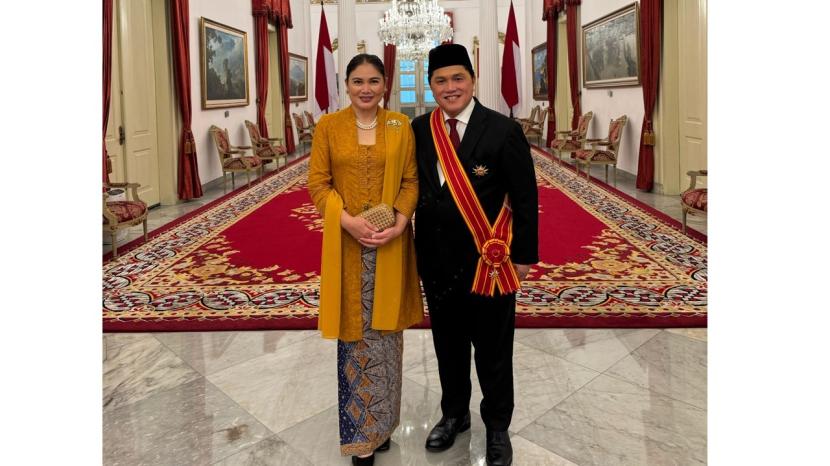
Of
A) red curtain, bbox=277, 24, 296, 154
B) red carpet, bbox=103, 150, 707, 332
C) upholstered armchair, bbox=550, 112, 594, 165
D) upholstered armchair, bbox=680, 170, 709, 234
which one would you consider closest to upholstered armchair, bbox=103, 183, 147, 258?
red carpet, bbox=103, 150, 707, 332

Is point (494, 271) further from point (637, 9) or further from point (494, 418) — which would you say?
point (637, 9)

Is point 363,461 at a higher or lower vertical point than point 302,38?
lower

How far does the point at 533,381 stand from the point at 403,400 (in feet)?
2.06

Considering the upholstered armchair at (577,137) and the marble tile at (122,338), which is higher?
the upholstered armchair at (577,137)

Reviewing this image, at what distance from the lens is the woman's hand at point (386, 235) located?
5.98 ft

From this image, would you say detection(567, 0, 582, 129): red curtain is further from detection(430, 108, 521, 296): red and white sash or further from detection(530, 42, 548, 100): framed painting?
detection(430, 108, 521, 296): red and white sash

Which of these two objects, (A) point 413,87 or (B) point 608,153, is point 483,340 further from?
(A) point 413,87

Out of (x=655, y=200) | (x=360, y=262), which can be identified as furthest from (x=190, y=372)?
(x=655, y=200)

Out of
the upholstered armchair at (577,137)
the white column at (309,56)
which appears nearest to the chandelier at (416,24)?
the upholstered armchair at (577,137)

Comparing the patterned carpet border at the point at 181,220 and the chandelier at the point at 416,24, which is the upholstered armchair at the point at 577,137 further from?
the patterned carpet border at the point at 181,220

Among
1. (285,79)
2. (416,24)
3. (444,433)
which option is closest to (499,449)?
(444,433)

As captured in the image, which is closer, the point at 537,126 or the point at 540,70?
the point at 537,126

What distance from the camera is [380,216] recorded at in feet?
5.95

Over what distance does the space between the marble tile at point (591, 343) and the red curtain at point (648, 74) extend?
498 cm
